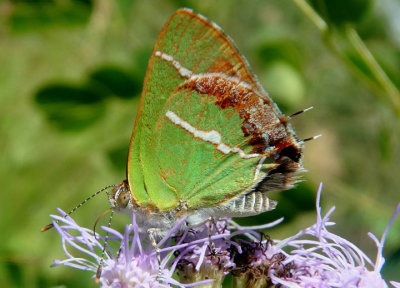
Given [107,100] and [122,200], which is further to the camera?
[107,100]

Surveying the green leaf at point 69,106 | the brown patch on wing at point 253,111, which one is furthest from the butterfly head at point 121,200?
the green leaf at point 69,106

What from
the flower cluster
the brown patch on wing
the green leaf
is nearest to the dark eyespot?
the flower cluster

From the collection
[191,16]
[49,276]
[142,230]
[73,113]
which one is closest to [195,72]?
[191,16]

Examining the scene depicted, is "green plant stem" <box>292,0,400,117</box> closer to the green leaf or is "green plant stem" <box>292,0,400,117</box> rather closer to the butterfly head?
the butterfly head

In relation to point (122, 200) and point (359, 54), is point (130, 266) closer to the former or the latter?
point (122, 200)

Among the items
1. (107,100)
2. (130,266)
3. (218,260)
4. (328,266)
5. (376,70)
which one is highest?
(107,100)

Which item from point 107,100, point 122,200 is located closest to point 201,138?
point 122,200

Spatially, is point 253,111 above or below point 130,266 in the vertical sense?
above

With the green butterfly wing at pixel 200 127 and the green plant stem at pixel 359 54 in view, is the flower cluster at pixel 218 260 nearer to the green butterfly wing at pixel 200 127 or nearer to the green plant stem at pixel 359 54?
the green butterfly wing at pixel 200 127
